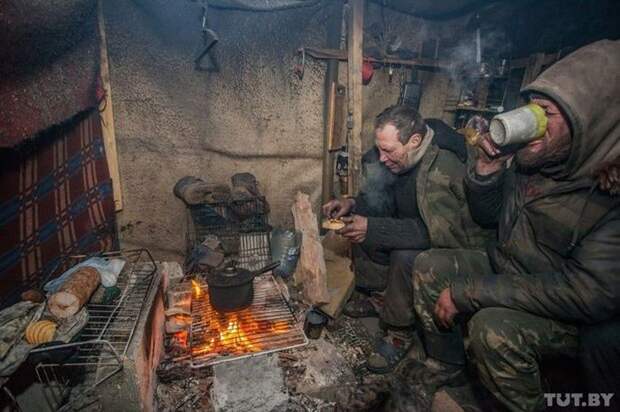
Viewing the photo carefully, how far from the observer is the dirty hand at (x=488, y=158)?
2766 millimetres

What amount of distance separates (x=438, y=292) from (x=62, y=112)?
3.96 metres

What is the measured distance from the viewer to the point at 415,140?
3.64 meters

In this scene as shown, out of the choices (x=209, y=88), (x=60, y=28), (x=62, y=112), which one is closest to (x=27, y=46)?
(x=60, y=28)

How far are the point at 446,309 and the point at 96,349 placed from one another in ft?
9.15

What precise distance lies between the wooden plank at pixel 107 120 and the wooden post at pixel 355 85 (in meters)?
3.28

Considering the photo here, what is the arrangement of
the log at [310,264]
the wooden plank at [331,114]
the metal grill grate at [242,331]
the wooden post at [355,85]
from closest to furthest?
the metal grill grate at [242,331]
the log at [310,264]
the wooden post at [355,85]
the wooden plank at [331,114]

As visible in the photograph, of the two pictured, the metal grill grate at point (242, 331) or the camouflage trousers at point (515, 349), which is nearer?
the camouflage trousers at point (515, 349)

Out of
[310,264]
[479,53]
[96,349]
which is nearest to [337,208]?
[310,264]

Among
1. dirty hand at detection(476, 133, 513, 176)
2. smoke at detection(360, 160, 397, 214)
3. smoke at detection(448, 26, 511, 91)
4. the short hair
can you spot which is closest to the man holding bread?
the short hair

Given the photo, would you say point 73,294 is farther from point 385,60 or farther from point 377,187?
point 385,60

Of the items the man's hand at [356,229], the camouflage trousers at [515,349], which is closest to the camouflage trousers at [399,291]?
the man's hand at [356,229]

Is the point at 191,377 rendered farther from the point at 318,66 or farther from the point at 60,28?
the point at 318,66

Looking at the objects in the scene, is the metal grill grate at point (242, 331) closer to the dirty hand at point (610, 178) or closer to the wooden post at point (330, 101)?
the wooden post at point (330, 101)

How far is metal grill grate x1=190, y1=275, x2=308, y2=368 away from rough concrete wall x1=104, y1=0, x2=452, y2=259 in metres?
1.84
